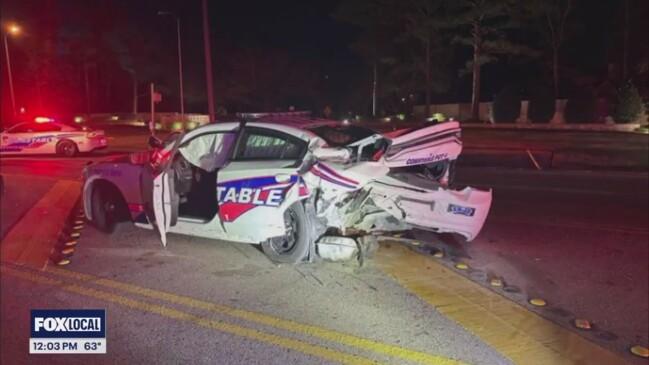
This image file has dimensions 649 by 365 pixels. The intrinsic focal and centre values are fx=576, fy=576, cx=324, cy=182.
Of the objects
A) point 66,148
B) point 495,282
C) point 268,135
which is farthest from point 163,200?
point 66,148

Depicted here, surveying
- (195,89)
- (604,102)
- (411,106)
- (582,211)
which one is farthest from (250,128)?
(195,89)

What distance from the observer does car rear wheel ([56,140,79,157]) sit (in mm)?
18562

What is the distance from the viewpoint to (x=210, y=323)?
14.7 feet

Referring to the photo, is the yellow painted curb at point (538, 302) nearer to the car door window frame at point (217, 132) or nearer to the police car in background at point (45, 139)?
the car door window frame at point (217, 132)

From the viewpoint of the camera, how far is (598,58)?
4672 centimetres

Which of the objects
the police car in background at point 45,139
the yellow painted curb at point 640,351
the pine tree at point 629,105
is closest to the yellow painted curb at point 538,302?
the yellow painted curb at point 640,351

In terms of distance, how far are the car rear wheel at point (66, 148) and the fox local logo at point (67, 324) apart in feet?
51.3

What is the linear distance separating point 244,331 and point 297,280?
125 cm

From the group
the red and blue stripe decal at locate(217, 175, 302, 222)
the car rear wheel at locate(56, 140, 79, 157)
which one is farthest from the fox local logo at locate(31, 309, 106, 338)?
the car rear wheel at locate(56, 140, 79, 157)

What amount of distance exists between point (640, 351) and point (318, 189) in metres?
3.00

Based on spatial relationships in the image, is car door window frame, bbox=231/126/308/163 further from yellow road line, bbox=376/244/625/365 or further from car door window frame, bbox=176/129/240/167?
yellow road line, bbox=376/244/625/365

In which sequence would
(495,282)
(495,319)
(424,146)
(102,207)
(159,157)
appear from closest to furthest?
(495,319)
(495,282)
(424,146)
(159,157)
(102,207)

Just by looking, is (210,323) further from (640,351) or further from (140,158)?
(140,158)

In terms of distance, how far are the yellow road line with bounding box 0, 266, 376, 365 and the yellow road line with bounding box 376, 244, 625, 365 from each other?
1.06 metres
